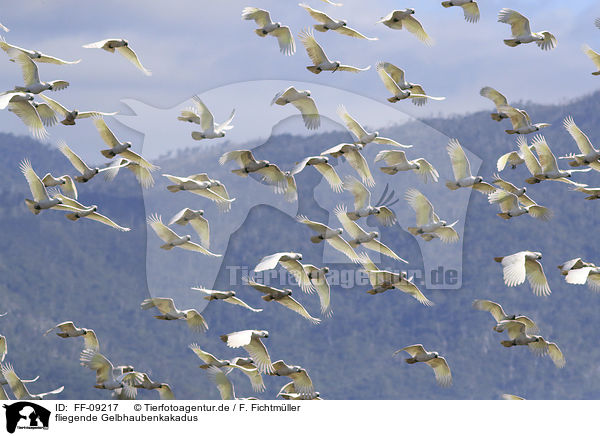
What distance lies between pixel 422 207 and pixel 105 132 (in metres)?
9.25

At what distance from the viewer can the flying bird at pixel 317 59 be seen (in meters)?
28.6

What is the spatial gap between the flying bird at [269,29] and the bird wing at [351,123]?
84.0 inches

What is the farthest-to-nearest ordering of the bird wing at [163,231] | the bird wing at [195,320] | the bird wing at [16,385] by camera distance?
the bird wing at [16,385] → the bird wing at [163,231] → the bird wing at [195,320]

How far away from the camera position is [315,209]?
405 ft

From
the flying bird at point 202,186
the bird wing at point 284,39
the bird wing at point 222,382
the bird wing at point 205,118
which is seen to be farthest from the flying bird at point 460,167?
the bird wing at point 222,382

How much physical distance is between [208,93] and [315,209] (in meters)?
53.4

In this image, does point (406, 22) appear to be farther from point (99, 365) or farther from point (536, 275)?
point (99, 365)

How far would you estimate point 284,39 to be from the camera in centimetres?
2900

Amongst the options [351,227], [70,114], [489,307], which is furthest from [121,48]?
[489,307]

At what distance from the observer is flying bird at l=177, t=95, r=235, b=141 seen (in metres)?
30.2

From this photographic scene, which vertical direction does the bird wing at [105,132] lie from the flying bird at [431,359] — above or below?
above

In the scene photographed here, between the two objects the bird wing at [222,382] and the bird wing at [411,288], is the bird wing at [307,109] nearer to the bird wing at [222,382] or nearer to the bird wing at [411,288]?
the bird wing at [411,288]
